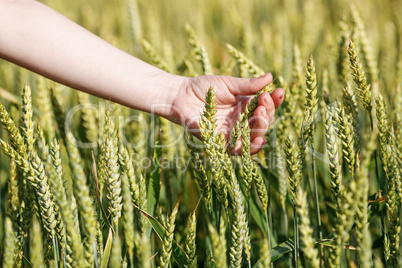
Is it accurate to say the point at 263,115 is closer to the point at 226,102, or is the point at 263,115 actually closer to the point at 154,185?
the point at 226,102

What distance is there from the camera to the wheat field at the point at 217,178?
1.84 feet

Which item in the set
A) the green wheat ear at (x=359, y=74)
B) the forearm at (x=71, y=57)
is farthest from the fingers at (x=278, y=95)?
the forearm at (x=71, y=57)

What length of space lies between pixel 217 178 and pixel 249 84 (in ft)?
0.86

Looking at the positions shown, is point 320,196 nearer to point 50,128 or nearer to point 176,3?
point 50,128

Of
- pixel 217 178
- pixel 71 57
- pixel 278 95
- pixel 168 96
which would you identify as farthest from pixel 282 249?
pixel 71 57

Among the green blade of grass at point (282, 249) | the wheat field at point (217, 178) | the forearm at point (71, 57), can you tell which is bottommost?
the green blade of grass at point (282, 249)

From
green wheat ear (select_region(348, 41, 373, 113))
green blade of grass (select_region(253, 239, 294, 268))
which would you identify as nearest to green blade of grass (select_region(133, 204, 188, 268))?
green blade of grass (select_region(253, 239, 294, 268))

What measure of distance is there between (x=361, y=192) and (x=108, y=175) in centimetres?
38

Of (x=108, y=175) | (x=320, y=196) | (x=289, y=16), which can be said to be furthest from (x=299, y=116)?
(x=289, y=16)

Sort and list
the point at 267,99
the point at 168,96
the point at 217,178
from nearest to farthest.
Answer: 1. the point at 217,178
2. the point at 267,99
3. the point at 168,96

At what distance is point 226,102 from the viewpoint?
0.97 m

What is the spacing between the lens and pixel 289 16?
2.34 meters

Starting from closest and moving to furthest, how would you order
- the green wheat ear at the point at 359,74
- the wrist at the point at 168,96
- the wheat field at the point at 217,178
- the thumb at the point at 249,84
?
the wheat field at the point at 217,178, the green wheat ear at the point at 359,74, the thumb at the point at 249,84, the wrist at the point at 168,96

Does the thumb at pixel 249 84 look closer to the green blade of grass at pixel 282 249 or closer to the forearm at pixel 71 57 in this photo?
the forearm at pixel 71 57
